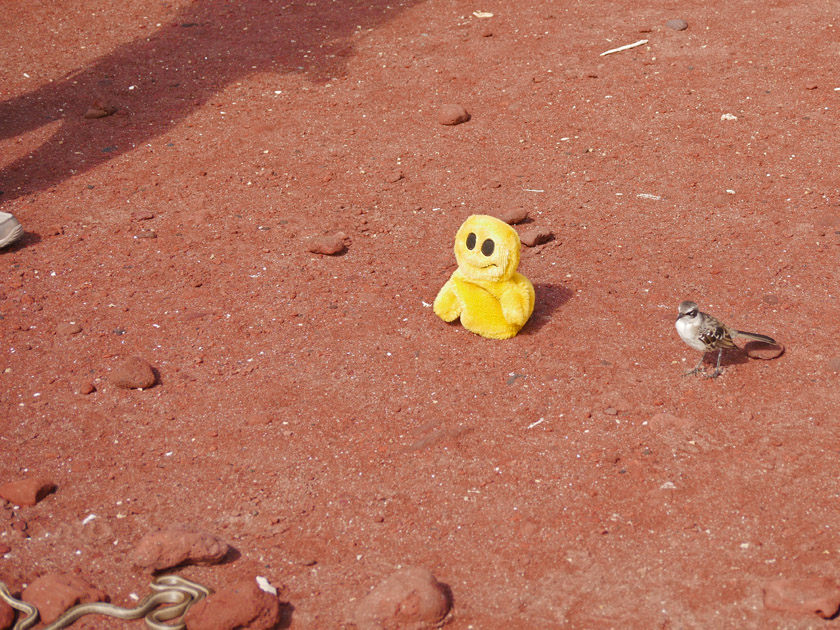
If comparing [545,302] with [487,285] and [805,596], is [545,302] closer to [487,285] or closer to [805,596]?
[487,285]

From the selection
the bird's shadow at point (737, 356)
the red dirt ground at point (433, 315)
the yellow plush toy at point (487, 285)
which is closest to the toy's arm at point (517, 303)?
the yellow plush toy at point (487, 285)

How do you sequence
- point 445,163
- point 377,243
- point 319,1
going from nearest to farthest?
point 377,243
point 445,163
point 319,1

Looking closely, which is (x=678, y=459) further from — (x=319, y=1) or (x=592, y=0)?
(x=319, y=1)

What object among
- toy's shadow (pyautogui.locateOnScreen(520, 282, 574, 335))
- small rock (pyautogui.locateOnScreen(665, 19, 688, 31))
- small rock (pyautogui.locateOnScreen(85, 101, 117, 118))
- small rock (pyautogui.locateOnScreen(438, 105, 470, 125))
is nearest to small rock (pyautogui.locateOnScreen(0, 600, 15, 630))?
toy's shadow (pyautogui.locateOnScreen(520, 282, 574, 335))

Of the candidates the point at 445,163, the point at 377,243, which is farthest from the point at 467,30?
the point at 377,243

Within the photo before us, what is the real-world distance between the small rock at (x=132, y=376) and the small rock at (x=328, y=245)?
184 centimetres

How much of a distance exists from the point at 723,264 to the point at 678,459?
2.28 meters

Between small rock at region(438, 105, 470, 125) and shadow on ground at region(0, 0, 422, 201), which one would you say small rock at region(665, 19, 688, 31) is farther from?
shadow on ground at region(0, 0, 422, 201)

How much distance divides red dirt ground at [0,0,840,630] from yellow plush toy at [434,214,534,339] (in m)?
0.21

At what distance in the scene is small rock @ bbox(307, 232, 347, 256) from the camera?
6758 millimetres

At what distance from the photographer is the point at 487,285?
18.2 feet

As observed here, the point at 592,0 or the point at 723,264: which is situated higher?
the point at 592,0

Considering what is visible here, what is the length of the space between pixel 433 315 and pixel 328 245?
122 cm

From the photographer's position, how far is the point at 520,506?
4.47 m
